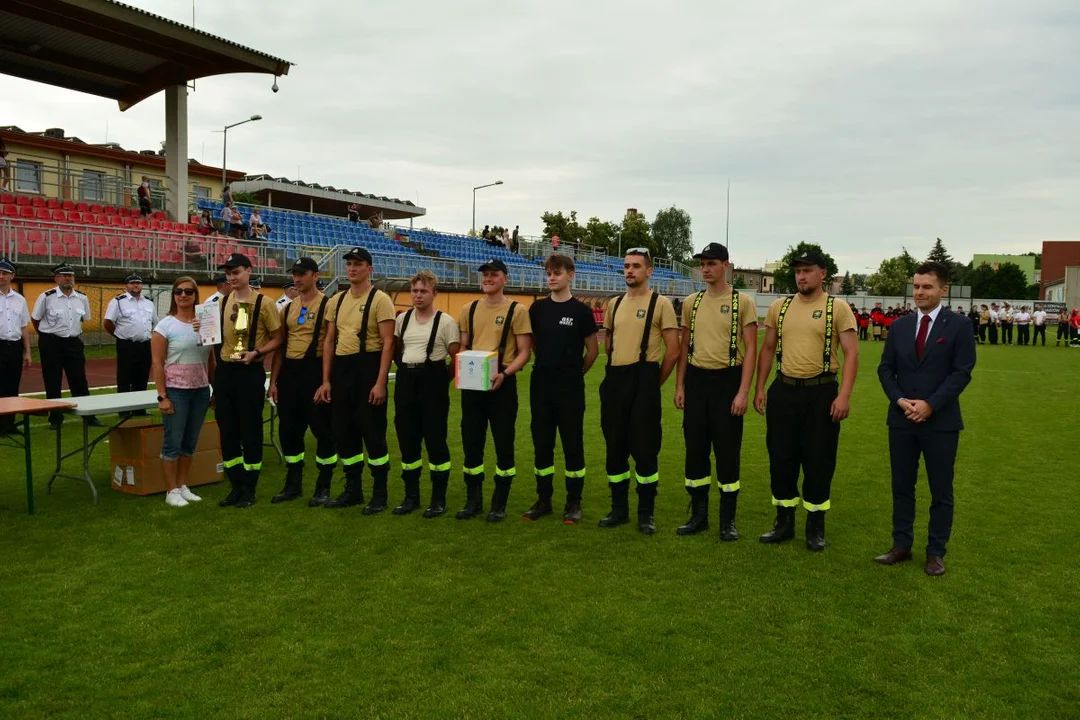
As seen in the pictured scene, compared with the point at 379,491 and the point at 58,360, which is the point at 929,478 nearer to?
the point at 379,491

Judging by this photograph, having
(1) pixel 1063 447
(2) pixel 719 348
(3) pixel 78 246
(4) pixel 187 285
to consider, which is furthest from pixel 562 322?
(3) pixel 78 246

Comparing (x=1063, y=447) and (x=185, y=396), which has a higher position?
(x=185, y=396)

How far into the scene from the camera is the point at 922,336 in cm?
544

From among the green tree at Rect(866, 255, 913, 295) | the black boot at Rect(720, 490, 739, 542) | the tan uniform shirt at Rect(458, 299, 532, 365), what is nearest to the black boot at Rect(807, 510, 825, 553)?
the black boot at Rect(720, 490, 739, 542)

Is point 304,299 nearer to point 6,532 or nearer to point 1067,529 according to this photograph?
point 6,532

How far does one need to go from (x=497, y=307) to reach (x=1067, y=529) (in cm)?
476

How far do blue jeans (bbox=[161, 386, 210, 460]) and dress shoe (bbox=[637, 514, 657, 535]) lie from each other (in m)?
3.83

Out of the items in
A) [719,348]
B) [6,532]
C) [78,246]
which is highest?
[78,246]

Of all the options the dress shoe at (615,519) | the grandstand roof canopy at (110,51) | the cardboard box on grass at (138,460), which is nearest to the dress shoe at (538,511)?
the dress shoe at (615,519)

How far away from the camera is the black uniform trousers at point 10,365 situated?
9.34 metres

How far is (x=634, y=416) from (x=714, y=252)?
4.41 feet

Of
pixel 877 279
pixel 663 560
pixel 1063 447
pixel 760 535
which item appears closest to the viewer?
pixel 663 560

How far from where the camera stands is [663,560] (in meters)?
5.64

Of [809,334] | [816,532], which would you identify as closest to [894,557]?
[816,532]
